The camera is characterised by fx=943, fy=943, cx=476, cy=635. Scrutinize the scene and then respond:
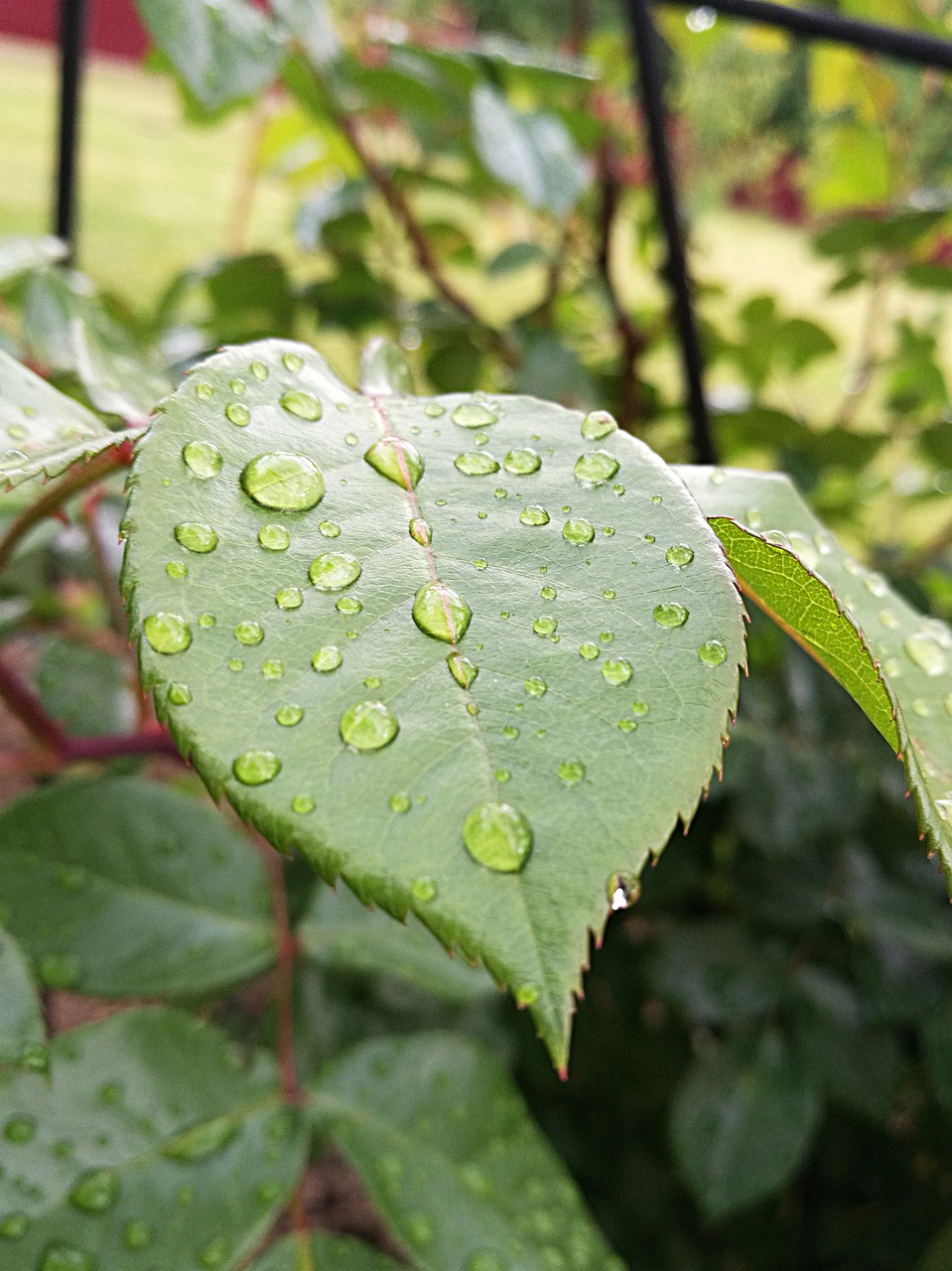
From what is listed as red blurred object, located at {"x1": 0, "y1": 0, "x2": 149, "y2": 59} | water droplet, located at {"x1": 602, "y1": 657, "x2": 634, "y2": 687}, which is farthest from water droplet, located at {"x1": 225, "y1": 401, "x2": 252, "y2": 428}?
red blurred object, located at {"x1": 0, "y1": 0, "x2": 149, "y2": 59}

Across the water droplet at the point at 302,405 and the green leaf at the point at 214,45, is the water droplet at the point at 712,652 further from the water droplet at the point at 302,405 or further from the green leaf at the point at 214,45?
the green leaf at the point at 214,45

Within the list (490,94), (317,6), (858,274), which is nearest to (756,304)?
(858,274)

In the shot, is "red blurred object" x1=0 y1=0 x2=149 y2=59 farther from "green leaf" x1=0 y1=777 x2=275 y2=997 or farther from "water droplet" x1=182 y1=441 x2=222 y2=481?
"water droplet" x1=182 y1=441 x2=222 y2=481

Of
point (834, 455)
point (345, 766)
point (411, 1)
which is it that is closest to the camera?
point (345, 766)

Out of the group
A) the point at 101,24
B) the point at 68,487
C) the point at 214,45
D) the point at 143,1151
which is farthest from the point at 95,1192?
the point at 101,24

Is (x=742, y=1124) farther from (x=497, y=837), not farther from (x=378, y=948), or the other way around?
(x=497, y=837)

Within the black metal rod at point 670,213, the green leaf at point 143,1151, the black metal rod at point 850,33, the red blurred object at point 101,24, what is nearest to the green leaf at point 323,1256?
the green leaf at point 143,1151

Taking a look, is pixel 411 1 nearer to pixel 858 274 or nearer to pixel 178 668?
pixel 858 274
